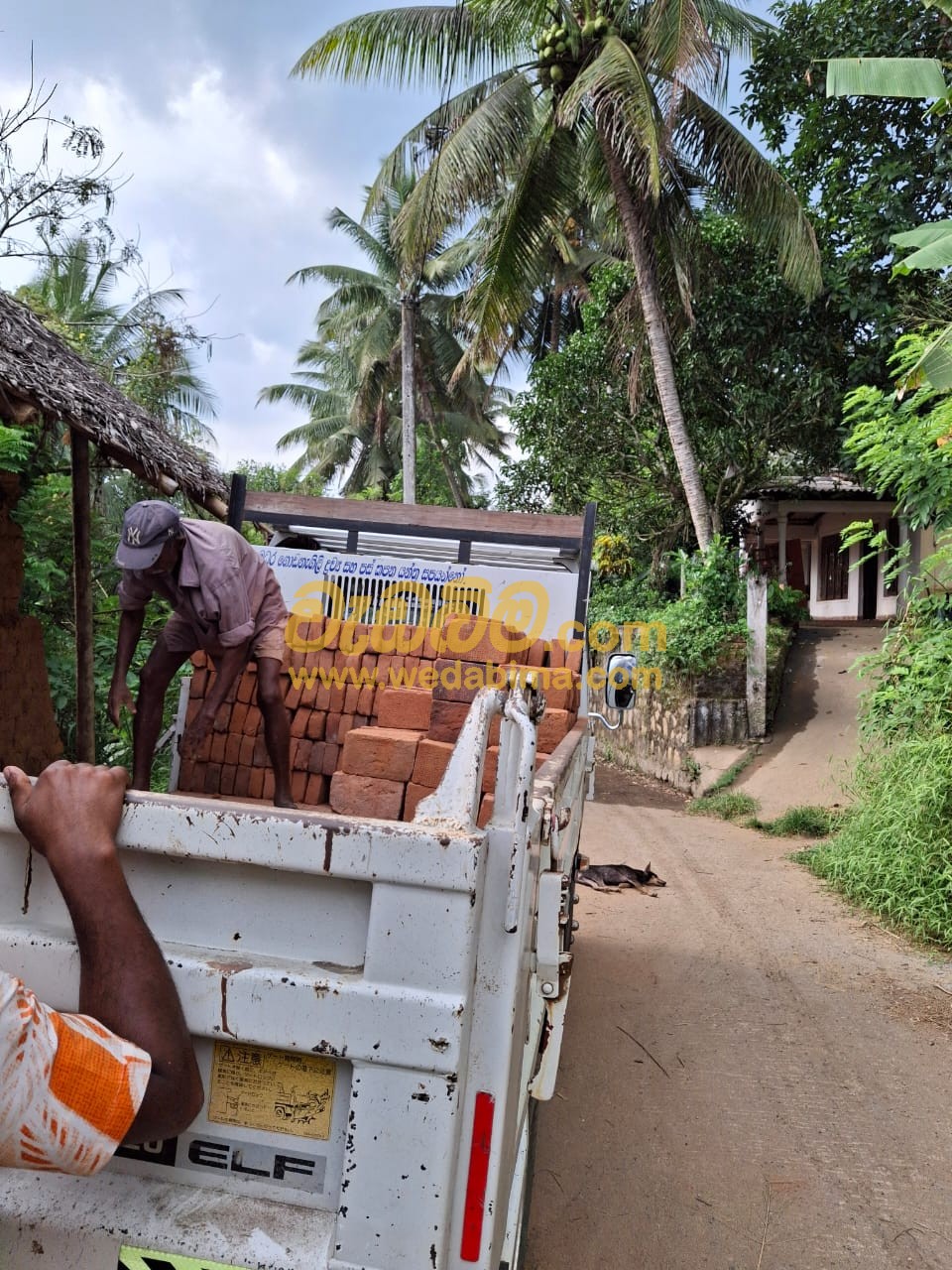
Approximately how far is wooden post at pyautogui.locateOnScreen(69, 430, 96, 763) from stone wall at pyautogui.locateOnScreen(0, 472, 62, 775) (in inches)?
14.4

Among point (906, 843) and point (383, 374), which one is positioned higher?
point (383, 374)

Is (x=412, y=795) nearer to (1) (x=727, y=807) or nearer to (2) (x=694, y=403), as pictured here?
(1) (x=727, y=807)

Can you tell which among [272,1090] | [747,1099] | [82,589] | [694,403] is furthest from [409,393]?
[272,1090]

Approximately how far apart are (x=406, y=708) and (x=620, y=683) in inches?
57.6

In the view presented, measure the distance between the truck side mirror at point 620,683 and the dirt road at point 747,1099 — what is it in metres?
1.47

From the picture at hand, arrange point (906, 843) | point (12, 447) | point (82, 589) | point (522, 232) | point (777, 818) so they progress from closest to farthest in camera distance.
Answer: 1. point (12, 447)
2. point (906, 843)
3. point (82, 589)
4. point (777, 818)
5. point (522, 232)

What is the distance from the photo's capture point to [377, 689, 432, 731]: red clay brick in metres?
3.02

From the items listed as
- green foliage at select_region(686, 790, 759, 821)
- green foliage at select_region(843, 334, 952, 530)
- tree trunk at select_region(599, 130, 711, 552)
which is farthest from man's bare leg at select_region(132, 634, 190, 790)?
tree trunk at select_region(599, 130, 711, 552)

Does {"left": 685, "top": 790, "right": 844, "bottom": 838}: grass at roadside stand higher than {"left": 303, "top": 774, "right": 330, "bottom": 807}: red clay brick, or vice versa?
{"left": 303, "top": 774, "right": 330, "bottom": 807}: red clay brick

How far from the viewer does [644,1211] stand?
2.76 m

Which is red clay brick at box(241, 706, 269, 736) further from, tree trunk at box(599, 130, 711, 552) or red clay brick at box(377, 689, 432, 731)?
tree trunk at box(599, 130, 711, 552)

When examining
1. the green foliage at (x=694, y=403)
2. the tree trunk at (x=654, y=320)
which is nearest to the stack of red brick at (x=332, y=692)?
the tree trunk at (x=654, y=320)

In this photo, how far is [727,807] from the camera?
392 inches

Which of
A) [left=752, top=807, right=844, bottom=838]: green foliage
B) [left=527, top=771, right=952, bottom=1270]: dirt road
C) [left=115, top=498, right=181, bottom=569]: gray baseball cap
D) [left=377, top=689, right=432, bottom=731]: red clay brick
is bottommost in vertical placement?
[left=527, top=771, right=952, bottom=1270]: dirt road
